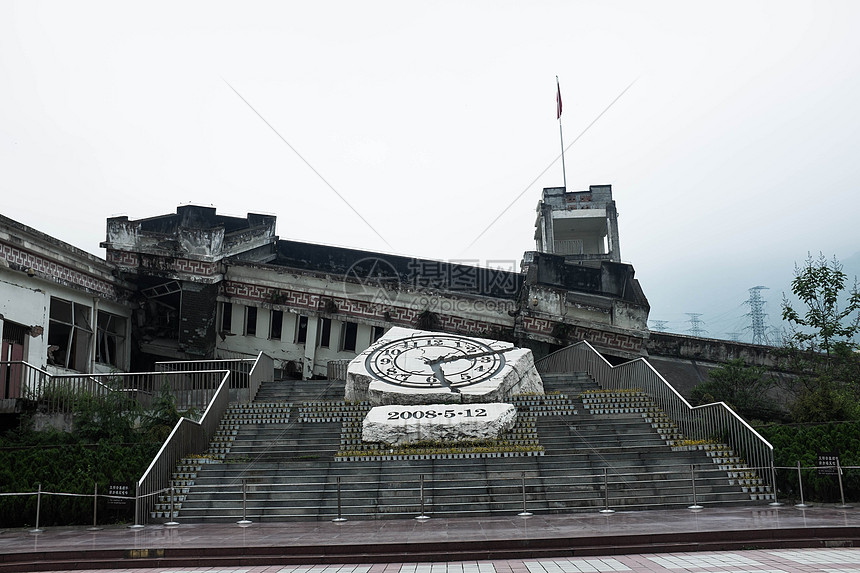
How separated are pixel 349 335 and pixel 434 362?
7421 mm

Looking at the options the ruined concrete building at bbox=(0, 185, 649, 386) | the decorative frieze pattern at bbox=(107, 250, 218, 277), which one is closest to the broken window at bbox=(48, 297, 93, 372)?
the ruined concrete building at bbox=(0, 185, 649, 386)

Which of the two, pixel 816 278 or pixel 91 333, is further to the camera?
pixel 91 333

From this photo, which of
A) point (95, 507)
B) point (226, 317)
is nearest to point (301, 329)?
point (226, 317)

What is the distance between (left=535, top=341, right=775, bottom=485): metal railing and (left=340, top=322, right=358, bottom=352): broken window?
6.99 meters

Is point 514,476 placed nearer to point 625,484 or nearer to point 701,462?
point 625,484

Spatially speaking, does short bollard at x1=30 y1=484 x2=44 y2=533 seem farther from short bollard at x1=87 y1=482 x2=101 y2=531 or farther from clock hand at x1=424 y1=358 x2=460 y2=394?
clock hand at x1=424 y1=358 x2=460 y2=394

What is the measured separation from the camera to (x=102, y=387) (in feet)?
62.2

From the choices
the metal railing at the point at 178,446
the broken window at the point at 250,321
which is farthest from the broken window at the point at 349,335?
the metal railing at the point at 178,446

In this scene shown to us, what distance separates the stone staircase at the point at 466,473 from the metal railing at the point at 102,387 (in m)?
1.71

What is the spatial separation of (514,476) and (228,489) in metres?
5.53

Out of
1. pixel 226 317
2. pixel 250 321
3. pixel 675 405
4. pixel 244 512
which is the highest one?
pixel 226 317

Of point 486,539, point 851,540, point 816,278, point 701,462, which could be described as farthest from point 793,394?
point 486,539

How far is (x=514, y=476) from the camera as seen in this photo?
14.1 meters

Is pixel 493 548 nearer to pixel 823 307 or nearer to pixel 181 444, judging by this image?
pixel 181 444
